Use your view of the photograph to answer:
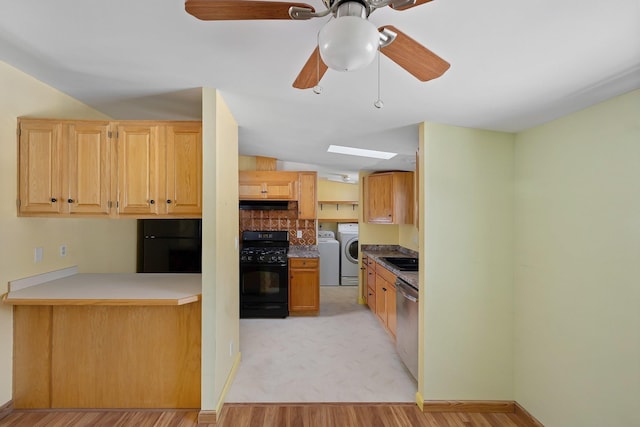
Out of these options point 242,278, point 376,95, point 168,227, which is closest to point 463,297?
point 376,95

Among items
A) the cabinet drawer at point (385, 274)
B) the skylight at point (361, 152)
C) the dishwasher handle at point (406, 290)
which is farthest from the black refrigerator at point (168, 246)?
the dishwasher handle at point (406, 290)

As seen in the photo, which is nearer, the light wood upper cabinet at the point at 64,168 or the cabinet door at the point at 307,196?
the light wood upper cabinet at the point at 64,168

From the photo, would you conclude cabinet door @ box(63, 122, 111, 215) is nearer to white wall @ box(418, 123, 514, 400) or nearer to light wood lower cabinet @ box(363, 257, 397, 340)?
white wall @ box(418, 123, 514, 400)

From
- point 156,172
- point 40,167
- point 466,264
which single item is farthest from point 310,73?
point 40,167

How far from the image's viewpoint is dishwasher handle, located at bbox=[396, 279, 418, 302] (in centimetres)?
253

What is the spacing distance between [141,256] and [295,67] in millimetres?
2953

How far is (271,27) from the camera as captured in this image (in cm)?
133

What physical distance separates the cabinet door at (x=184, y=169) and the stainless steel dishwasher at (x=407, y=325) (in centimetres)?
188

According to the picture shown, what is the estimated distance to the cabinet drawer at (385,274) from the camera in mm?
3285

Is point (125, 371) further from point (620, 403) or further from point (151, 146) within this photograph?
point (620, 403)

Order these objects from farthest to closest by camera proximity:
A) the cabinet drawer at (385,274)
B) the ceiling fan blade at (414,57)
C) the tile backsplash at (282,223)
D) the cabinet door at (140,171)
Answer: the tile backsplash at (282,223)
the cabinet drawer at (385,274)
the cabinet door at (140,171)
the ceiling fan blade at (414,57)

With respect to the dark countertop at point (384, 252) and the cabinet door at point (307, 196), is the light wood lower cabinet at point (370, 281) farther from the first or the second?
the cabinet door at point (307, 196)

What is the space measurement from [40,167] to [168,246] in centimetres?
160

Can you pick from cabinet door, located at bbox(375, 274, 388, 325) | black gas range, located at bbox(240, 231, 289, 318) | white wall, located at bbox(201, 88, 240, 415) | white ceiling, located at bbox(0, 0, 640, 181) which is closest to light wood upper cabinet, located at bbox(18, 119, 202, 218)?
white wall, located at bbox(201, 88, 240, 415)
